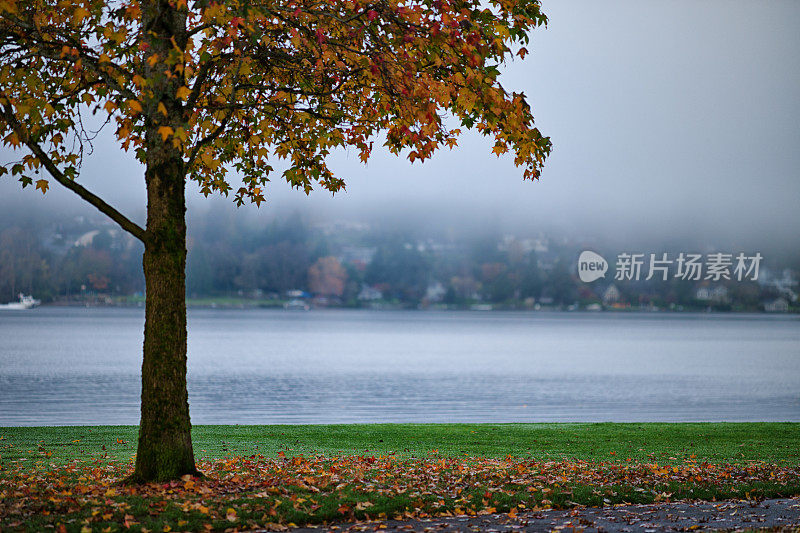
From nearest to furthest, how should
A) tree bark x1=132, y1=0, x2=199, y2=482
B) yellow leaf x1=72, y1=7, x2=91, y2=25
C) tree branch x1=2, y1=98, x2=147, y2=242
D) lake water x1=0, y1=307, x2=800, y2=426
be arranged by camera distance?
yellow leaf x1=72, y1=7, x2=91, y2=25, tree branch x1=2, y1=98, x2=147, y2=242, tree bark x1=132, y1=0, x2=199, y2=482, lake water x1=0, y1=307, x2=800, y2=426

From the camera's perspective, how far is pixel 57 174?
10.5m

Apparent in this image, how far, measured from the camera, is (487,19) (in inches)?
412

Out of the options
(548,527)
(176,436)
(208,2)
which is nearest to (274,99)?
(208,2)

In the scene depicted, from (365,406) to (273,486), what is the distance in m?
25.5

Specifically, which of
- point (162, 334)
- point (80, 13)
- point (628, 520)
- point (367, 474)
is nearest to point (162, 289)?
point (162, 334)

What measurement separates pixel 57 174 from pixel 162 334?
8.05 ft

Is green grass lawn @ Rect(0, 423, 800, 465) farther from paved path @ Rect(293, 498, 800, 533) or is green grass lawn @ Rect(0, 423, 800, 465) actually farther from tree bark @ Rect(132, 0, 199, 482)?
paved path @ Rect(293, 498, 800, 533)

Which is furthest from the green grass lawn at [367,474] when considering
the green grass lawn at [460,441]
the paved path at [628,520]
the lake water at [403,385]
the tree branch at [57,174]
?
the lake water at [403,385]

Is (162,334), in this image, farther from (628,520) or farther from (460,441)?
(460,441)

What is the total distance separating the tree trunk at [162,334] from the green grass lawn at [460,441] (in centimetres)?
457

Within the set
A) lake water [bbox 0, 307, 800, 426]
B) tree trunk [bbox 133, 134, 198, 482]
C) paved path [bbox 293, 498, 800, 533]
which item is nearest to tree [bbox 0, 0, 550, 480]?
tree trunk [bbox 133, 134, 198, 482]

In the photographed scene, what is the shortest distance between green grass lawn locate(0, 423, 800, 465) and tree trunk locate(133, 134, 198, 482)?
15.0ft

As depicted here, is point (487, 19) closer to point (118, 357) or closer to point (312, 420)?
point (312, 420)

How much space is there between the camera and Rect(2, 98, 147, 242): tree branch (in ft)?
32.7
